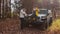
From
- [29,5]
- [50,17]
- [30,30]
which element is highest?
[29,5]

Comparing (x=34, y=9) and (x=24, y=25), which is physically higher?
(x=34, y=9)

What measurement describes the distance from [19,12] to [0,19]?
220mm

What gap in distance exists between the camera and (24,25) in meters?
1.33

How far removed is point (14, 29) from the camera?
1338 mm

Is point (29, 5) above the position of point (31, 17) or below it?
above

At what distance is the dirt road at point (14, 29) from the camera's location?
50.5 inches

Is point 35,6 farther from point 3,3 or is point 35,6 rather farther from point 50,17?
point 3,3

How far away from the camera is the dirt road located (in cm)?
128

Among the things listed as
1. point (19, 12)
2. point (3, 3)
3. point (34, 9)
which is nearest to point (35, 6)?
point (34, 9)

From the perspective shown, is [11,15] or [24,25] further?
[11,15]

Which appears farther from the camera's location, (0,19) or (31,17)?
(0,19)

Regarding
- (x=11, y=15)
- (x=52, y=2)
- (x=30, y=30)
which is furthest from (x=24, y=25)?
(x=52, y=2)

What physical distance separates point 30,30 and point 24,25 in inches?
2.8

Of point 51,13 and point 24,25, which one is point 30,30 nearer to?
point 24,25
